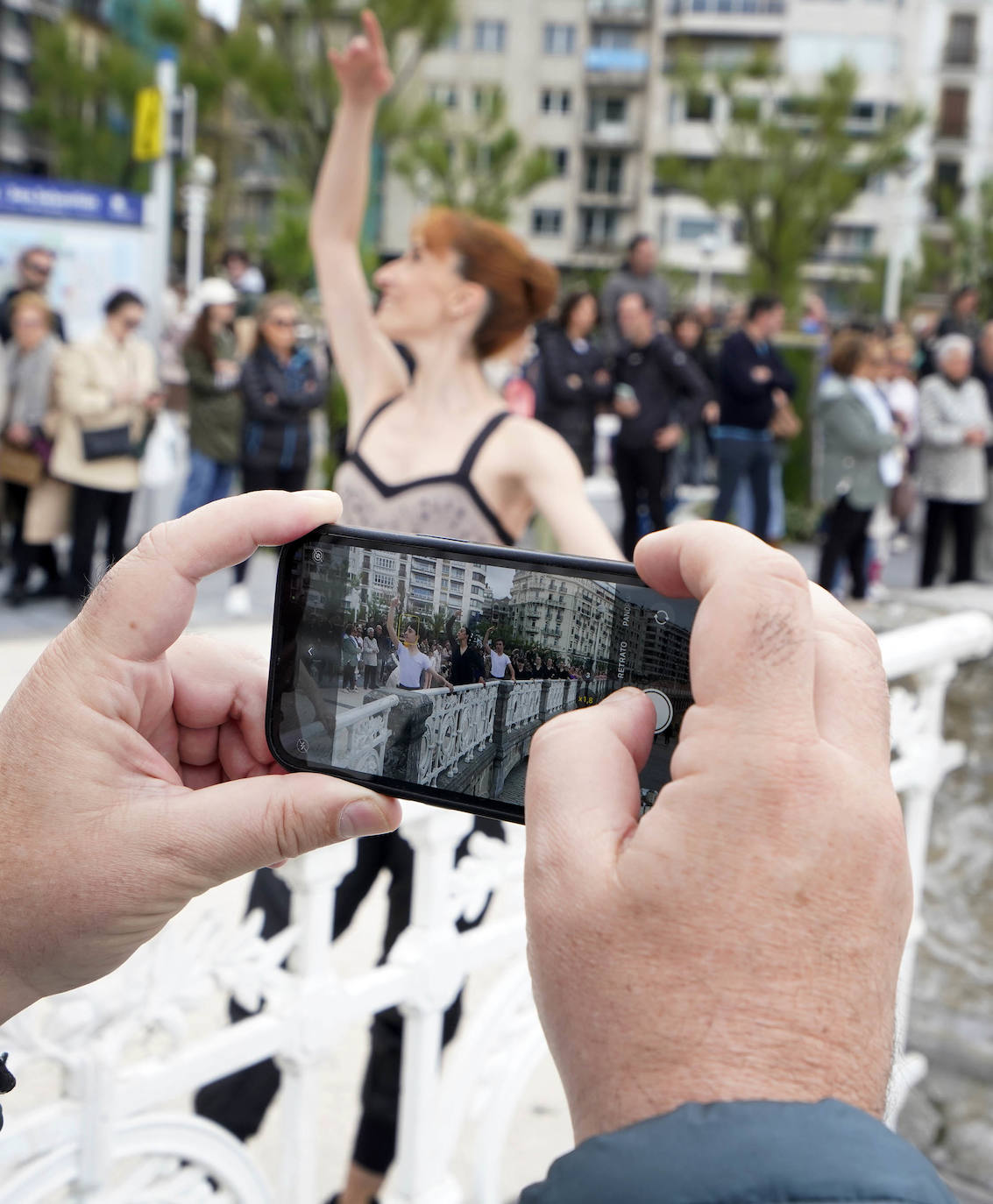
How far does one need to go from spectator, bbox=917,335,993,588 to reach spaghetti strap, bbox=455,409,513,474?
21.2 feet

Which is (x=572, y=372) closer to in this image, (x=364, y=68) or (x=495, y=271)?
(x=495, y=271)

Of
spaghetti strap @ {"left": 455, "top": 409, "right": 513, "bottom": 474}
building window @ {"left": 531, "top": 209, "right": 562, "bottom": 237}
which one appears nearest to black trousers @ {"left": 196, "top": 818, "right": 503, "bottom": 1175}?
spaghetti strap @ {"left": 455, "top": 409, "right": 513, "bottom": 474}

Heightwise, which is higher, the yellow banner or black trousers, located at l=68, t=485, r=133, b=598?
the yellow banner

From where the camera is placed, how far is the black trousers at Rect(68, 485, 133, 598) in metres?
6.95

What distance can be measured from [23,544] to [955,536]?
6.00 metres

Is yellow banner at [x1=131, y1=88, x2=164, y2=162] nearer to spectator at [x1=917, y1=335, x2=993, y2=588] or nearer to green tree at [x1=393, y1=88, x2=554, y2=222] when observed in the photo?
spectator at [x1=917, y1=335, x2=993, y2=588]

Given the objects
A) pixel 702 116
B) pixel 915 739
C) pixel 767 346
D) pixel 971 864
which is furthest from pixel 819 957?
pixel 702 116

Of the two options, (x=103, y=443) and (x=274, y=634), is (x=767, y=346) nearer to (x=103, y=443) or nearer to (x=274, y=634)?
(x=103, y=443)

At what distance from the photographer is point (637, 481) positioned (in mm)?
8930

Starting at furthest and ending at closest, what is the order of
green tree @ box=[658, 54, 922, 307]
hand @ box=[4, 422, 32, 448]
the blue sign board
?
green tree @ box=[658, 54, 922, 307], the blue sign board, hand @ box=[4, 422, 32, 448]

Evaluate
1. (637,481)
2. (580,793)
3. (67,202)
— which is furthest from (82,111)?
(580,793)

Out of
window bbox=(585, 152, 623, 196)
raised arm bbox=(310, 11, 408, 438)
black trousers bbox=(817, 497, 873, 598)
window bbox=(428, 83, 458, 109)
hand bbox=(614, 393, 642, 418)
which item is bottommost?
black trousers bbox=(817, 497, 873, 598)

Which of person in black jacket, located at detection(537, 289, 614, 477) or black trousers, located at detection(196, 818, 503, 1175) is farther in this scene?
person in black jacket, located at detection(537, 289, 614, 477)

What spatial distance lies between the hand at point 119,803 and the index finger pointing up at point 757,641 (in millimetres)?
406
